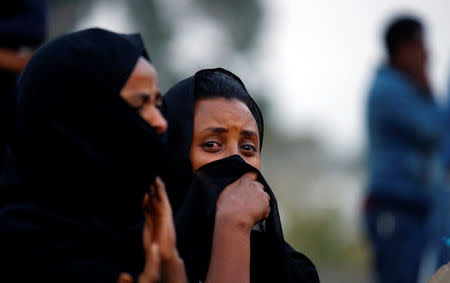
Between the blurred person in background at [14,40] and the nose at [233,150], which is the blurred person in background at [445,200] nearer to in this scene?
the nose at [233,150]

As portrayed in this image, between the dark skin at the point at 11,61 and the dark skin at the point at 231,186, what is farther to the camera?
the dark skin at the point at 11,61

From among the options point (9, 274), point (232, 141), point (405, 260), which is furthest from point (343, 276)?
point (9, 274)

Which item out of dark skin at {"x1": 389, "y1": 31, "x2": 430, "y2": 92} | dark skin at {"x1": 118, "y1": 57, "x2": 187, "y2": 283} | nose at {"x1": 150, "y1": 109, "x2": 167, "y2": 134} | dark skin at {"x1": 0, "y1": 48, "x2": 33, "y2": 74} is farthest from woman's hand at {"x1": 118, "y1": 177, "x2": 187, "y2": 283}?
dark skin at {"x1": 389, "y1": 31, "x2": 430, "y2": 92}

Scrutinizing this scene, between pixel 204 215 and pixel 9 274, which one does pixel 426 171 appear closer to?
pixel 204 215

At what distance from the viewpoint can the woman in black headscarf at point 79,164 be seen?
2629 millimetres

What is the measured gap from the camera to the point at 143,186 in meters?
2.82

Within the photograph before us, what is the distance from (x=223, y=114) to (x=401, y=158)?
294 centimetres

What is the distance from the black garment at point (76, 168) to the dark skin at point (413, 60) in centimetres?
373

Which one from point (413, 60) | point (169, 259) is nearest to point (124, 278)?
point (169, 259)

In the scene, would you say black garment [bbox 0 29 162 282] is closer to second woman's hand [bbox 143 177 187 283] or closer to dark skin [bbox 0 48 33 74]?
second woman's hand [bbox 143 177 187 283]

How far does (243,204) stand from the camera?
3.13 meters

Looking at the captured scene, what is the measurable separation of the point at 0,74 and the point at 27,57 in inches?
5.4

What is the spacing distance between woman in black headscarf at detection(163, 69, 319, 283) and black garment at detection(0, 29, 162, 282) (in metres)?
0.34

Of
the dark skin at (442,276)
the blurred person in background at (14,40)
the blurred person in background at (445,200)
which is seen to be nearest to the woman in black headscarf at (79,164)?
the dark skin at (442,276)
